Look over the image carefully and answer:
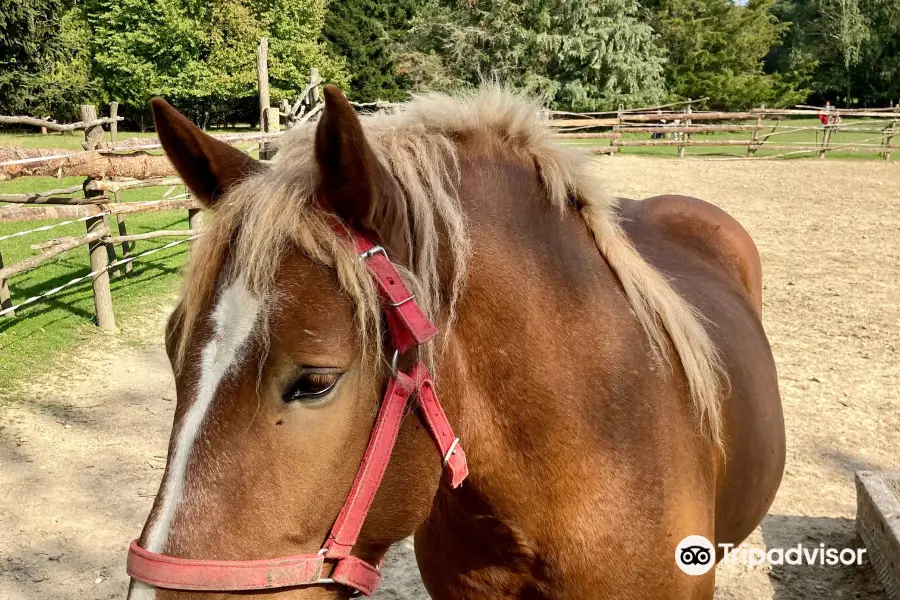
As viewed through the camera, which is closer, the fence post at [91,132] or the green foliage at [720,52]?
the fence post at [91,132]

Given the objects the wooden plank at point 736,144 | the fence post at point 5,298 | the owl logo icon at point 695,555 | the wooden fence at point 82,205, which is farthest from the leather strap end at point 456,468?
the wooden plank at point 736,144

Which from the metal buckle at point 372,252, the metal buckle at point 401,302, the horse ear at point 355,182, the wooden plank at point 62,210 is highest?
the horse ear at point 355,182

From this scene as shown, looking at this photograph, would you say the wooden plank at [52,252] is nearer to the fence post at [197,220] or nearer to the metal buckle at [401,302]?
the fence post at [197,220]

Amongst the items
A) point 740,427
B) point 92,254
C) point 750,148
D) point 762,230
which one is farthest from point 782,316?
point 750,148

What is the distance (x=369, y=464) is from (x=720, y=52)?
38.7 metres

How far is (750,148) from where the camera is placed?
68.5ft

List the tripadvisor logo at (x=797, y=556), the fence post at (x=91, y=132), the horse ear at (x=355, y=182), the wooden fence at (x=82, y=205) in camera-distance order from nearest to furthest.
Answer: the horse ear at (x=355, y=182) < the tripadvisor logo at (x=797, y=556) < the wooden fence at (x=82, y=205) < the fence post at (x=91, y=132)

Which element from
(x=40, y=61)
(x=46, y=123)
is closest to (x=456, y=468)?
(x=46, y=123)

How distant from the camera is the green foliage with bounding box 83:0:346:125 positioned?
3372 centimetres

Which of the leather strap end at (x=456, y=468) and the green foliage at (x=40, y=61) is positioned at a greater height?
the green foliage at (x=40, y=61)

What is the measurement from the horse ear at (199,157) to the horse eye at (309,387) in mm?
438

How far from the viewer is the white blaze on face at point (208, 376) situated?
1.01m

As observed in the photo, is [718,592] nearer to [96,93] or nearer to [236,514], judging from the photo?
[236,514]

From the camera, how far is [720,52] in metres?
33.6
